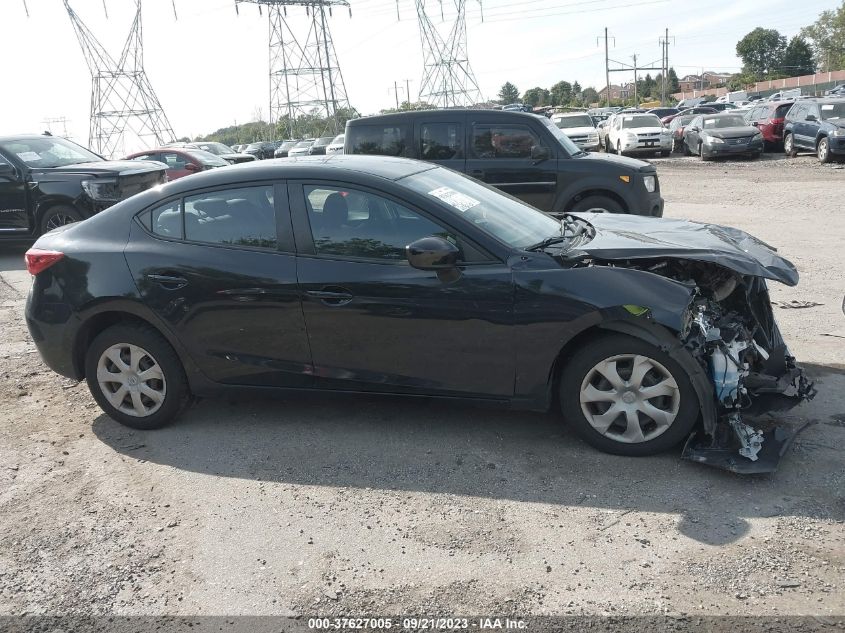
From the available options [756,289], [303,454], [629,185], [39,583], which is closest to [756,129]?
[629,185]

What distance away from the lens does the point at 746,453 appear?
3.73 metres

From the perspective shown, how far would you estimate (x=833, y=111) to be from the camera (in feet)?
66.4

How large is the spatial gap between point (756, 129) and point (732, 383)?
21.7m

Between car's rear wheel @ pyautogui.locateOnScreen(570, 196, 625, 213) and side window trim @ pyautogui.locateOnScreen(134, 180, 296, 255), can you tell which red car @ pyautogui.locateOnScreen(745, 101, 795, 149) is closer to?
car's rear wheel @ pyautogui.locateOnScreen(570, 196, 625, 213)

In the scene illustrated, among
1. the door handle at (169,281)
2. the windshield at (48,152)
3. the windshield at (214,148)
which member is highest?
the windshield at (214,148)

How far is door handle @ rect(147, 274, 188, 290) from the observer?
4488 millimetres

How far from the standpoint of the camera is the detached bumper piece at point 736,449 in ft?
12.1

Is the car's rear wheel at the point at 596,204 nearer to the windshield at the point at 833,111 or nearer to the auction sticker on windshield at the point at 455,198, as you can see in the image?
the auction sticker on windshield at the point at 455,198

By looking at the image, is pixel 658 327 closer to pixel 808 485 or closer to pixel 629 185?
pixel 808 485

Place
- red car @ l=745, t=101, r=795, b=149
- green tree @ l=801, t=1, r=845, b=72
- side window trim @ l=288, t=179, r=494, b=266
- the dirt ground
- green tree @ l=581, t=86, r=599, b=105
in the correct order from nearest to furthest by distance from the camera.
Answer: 1. the dirt ground
2. side window trim @ l=288, t=179, r=494, b=266
3. red car @ l=745, t=101, r=795, b=149
4. green tree @ l=801, t=1, r=845, b=72
5. green tree @ l=581, t=86, r=599, b=105

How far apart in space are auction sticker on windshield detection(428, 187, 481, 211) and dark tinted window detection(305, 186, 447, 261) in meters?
0.22

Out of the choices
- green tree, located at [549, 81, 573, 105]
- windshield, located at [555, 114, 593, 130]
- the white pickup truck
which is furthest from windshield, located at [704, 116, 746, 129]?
green tree, located at [549, 81, 573, 105]

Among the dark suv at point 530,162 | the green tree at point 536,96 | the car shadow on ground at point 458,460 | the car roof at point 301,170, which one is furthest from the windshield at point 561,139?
the green tree at point 536,96

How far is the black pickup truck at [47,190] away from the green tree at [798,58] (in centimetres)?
11401
